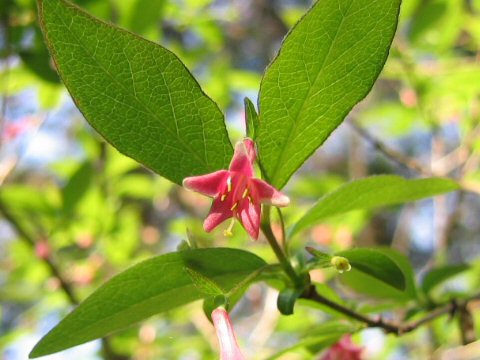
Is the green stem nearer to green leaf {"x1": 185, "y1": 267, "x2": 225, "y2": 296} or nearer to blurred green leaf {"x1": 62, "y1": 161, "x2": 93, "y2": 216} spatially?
green leaf {"x1": 185, "y1": 267, "x2": 225, "y2": 296}

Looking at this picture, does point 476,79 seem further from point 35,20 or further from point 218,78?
point 35,20

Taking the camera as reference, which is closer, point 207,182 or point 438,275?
point 207,182

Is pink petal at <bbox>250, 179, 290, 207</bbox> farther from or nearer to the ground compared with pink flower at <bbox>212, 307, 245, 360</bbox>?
farther from the ground

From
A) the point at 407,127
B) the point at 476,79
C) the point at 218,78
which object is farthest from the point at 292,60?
the point at 407,127

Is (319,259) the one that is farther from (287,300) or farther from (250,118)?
(250,118)

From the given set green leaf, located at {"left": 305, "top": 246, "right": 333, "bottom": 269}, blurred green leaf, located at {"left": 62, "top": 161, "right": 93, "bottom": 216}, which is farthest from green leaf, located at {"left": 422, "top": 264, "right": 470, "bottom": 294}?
blurred green leaf, located at {"left": 62, "top": 161, "right": 93, "bottom": 216}

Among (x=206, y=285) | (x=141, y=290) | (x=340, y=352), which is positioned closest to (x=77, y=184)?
(x=340, y=352)
